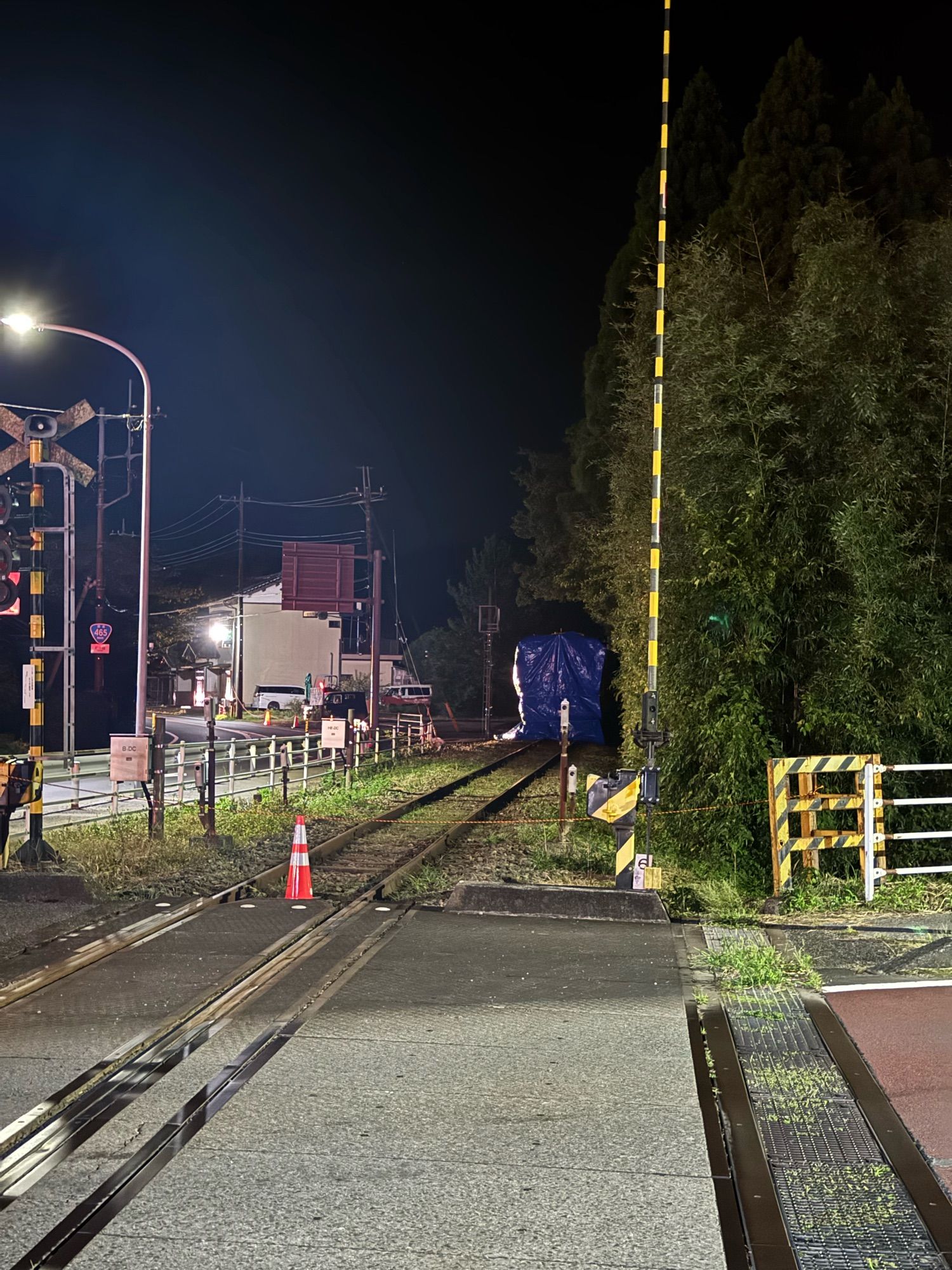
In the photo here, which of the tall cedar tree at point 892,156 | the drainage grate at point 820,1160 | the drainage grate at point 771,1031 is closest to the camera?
the drainage grate at point 820,1160

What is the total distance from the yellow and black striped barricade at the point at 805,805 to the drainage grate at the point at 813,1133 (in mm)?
5375

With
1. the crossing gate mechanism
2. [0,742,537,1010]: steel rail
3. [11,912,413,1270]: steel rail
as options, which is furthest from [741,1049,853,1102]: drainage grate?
the crossing gate mechanism

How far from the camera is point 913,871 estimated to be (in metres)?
11.0

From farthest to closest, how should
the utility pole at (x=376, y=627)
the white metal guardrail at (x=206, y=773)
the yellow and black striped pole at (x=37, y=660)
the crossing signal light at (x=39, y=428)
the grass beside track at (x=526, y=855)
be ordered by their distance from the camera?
the utility pole at (x=376, y=627) < the white metal guardrail at (x=206, y=773) < the crossing signal light at (x=39, y=428) < the grass beside track at (x=526, y=855) < the yellow and black striped pole at (x=37, y=660)

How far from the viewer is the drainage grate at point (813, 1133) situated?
16.8 ft

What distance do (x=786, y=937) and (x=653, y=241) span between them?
21.0m

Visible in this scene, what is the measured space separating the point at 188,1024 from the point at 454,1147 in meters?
2.38

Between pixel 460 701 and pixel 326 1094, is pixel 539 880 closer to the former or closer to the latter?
pixel 326 1094

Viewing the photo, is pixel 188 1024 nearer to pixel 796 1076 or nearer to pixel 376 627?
pixel 796 1076

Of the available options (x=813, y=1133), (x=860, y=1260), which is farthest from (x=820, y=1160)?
(x=860, y=1260)

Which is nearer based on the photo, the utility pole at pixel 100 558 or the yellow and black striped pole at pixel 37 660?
the yellow and black striped pole at pixel 37 660

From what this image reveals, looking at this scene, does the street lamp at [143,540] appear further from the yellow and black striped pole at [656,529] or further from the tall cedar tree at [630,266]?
the yellow and black striped pole at [656,529]

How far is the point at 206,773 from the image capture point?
17.2m

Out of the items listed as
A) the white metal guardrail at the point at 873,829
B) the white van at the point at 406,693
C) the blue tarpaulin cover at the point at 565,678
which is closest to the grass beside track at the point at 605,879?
the white metal guardrail at the point at 873,829
